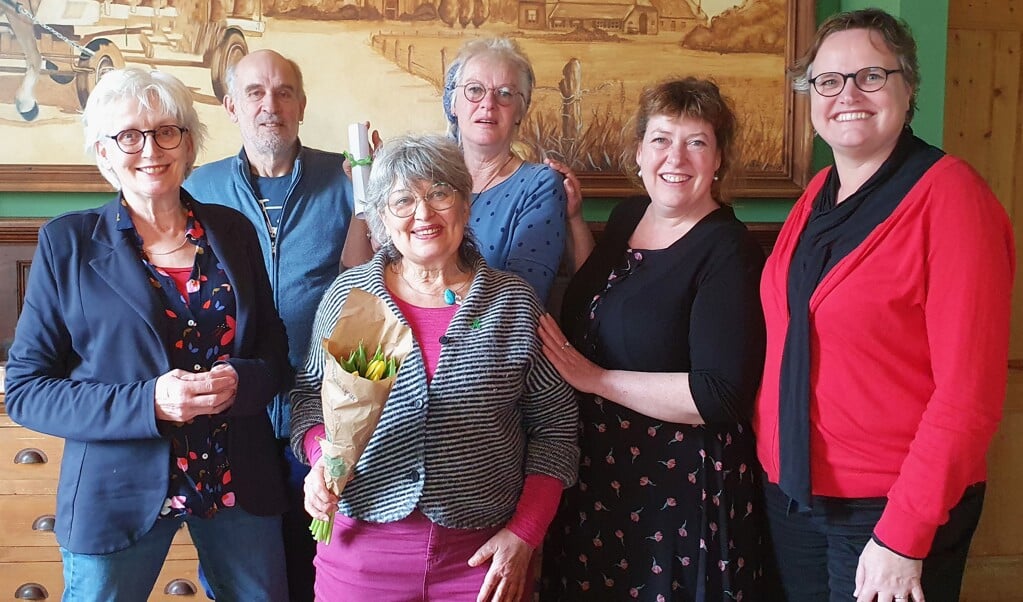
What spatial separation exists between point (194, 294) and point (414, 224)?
18.5 inches

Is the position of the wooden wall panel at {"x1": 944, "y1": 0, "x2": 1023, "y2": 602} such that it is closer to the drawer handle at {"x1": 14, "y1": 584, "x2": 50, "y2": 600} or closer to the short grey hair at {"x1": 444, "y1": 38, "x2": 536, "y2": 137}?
the short grey hair at {"x1": 444, "y1": 38, "x2": 536, "y2": 137}

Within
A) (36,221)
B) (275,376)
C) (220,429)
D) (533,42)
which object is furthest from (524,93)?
(36,221)

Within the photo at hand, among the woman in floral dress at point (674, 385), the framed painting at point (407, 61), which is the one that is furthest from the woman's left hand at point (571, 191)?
the framed painting at point (407, 61)

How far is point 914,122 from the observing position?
253cm

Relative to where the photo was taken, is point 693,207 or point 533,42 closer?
point 693,207

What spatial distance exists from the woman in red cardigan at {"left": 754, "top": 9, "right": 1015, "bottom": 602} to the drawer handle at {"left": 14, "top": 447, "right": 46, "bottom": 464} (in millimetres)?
1945

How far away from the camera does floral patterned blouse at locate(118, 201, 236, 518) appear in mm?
1527

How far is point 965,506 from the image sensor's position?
142 cm

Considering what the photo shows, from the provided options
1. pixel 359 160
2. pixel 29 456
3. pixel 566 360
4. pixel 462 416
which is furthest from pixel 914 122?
pixel 29 456

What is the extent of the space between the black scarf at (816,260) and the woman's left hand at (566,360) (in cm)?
40

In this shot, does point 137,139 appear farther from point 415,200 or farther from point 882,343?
point 882,343

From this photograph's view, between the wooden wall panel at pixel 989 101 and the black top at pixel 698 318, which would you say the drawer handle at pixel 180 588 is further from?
the wooden wall panel at pixel 989 101

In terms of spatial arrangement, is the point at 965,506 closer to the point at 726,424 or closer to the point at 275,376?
the point at 726,424

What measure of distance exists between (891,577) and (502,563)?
0.71m
